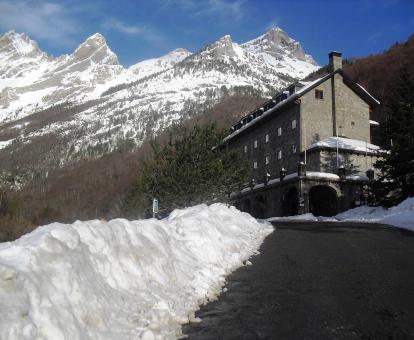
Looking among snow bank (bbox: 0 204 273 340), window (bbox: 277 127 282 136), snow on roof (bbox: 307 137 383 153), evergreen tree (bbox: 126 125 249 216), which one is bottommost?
snow bank (bbox: 0 204 273 340)

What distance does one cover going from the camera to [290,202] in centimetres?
4347

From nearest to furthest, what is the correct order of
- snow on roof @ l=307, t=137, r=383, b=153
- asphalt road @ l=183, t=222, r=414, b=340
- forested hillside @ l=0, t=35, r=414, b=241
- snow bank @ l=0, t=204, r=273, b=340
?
snow bank @ l=0, t=204, r=273, b=340
asphalt road @ l=183, t=222, r=414, b=340
snow on roof @ l=307, t=137, r=383, b=153
forested hillside @ l=0, t=35, r=414, b=241

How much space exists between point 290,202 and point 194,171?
71.5 ft

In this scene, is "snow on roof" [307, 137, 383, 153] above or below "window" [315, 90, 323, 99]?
below

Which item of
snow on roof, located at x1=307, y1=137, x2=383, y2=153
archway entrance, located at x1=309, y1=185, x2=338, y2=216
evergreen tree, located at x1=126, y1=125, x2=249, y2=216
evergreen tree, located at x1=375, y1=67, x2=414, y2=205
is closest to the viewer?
evergreen tree, located at x1=126, y1=125, x2=249, y2=216

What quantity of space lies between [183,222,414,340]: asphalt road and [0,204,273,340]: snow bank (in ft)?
1.56

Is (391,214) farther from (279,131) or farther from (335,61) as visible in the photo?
(335,61)

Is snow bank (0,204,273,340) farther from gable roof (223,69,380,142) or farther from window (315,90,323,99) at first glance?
window (315,90,323,99)

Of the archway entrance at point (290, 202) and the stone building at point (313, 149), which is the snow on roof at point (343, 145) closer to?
the stone building at point (313, 149)

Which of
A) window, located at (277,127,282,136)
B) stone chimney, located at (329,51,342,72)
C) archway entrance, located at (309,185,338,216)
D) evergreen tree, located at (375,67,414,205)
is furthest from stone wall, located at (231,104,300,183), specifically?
evergreen tree, located at (375,67,414,205)

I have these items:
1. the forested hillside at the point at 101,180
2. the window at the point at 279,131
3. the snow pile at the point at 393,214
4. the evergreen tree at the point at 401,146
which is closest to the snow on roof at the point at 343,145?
the window at the point at 279,131

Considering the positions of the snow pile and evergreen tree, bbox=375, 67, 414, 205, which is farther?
evergreen tree, bbox=375, 67, 414, 205

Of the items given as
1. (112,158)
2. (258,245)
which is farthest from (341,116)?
(112,158)

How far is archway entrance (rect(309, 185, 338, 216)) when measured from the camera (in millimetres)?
41094
